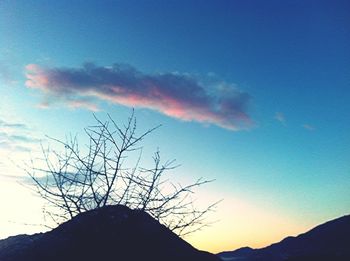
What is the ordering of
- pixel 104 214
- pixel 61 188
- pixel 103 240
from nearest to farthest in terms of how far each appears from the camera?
pixel 103 240 → pixel 104 214 → pixel 61 188

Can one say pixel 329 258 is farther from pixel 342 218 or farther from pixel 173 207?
pixel 342 218

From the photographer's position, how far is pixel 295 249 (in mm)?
44938

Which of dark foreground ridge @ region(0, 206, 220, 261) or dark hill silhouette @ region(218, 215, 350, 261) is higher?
dark hill silhouette @ region(218, 215, 350, 261)

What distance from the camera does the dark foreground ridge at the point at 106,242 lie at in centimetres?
614

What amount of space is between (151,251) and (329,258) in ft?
67.8

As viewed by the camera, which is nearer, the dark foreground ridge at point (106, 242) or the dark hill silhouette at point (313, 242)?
the dark foreground ridge at point (106, 242)

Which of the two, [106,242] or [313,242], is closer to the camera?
[106,242]

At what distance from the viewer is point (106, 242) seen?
6.59 metres

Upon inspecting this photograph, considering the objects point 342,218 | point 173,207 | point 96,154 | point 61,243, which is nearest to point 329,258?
point 173,207

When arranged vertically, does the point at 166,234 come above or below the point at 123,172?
below

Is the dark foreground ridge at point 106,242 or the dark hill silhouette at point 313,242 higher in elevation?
the dark hill silhouette at point 313,242

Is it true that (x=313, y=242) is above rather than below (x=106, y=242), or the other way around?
above

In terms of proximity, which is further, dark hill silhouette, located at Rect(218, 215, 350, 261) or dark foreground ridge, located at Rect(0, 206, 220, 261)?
dark hill silhouette, located at Rect(218, 215, 350, 261)

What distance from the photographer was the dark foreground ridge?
6145mm
